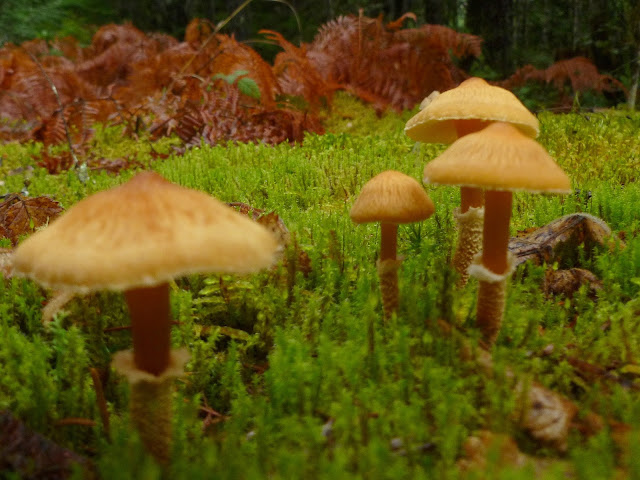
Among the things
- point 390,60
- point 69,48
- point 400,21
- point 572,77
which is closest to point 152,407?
point 390,60

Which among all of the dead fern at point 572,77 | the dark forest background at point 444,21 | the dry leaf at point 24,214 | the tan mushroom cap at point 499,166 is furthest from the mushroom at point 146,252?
the dead fern at point 572,77

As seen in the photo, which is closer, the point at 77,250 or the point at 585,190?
the point at 77,250

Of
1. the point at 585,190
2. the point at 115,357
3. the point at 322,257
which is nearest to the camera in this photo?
the point at 115,357

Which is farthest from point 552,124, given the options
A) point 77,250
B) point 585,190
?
point 77,250

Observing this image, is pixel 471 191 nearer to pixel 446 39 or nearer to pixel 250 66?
pixel 250 66

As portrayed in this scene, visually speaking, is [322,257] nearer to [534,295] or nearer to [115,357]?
[534,295]

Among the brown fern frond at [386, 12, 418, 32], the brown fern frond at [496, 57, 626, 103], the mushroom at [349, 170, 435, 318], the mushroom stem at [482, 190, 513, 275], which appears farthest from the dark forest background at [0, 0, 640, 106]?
the mushroom stem at [482, 190, 513, 275]
